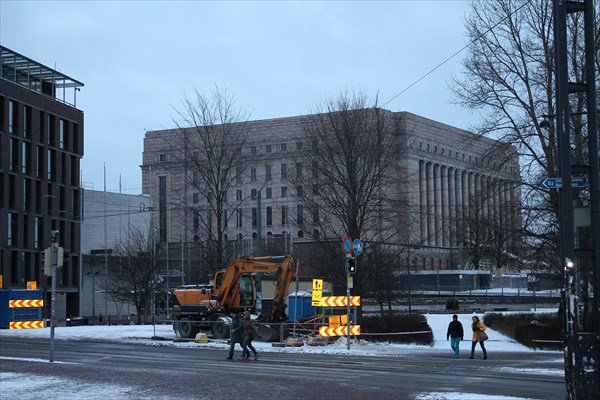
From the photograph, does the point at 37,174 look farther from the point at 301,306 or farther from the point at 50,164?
the point at 301,306

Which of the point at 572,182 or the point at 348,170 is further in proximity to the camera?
the point at 348,170

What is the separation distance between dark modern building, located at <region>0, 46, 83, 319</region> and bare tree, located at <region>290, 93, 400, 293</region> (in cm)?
4126

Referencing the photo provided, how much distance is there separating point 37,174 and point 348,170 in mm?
50853

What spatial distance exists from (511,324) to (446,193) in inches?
3303

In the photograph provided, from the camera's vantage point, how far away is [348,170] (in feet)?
134

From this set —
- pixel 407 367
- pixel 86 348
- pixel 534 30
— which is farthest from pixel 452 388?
pixel 534 30

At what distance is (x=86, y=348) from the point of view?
117ft

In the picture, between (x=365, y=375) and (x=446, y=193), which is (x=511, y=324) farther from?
(x=446, y=193)

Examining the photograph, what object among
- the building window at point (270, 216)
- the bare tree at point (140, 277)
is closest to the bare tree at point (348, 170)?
the bare tree at point (140, 277)

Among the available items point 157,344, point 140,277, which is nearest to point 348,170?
point 157,344

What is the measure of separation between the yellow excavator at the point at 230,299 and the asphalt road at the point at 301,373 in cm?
538

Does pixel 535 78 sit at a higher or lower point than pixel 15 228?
higher

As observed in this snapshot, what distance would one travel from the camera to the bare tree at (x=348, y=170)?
135ft

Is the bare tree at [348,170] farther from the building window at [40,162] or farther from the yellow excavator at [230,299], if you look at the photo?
the building window at [40,162]
